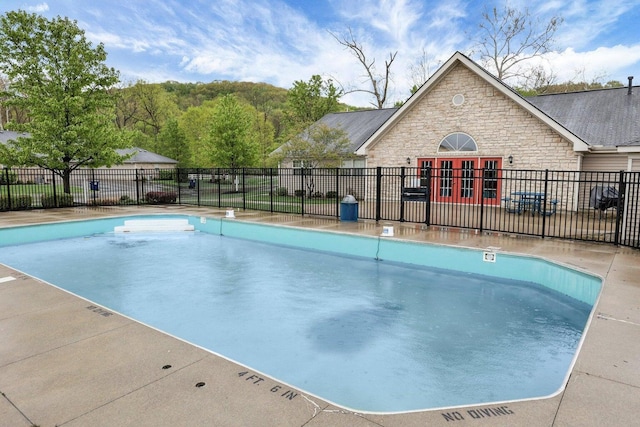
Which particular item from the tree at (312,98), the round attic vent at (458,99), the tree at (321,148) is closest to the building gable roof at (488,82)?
the round attic vent at (458,99)

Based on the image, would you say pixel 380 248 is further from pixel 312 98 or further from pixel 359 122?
pixel 312 98

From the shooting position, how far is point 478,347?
Answer: 4840mm

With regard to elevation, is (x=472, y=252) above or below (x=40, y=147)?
below

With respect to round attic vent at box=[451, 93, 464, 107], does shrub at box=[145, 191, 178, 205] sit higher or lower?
lower

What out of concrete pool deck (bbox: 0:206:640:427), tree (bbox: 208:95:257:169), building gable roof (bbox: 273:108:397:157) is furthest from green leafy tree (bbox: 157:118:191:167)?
concrete pool deck (bbox: 0:206:640:427)

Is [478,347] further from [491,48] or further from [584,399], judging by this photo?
[491,48]

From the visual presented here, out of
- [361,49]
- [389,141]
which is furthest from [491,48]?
[389,141]

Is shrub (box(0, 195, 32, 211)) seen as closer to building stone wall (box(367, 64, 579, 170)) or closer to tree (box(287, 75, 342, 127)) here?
building stone wall (box(367, 64, 579, 170))

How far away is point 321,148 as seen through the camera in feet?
67.7

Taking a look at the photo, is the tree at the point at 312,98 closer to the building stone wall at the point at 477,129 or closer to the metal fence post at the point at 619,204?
the building stone wall at the point at 477,129

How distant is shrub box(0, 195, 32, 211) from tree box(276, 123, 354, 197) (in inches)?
462

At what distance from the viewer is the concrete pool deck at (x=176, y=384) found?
2.60 metres

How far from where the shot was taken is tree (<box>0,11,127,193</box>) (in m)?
16.1

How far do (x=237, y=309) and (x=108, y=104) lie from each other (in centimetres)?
1627
